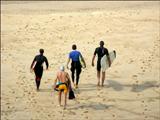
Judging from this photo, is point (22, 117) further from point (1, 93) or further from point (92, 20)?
point (92, 20)

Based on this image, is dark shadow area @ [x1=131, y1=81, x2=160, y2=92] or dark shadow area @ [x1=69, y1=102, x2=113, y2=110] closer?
dark shadow area @ [x1=69, y1=102, x2=113, y2=110]

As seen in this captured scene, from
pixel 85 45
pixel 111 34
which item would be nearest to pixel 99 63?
pixel 85 45

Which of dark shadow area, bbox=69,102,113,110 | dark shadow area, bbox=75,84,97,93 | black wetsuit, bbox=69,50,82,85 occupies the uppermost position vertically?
black wetsuit, bbox=69,50,82,85

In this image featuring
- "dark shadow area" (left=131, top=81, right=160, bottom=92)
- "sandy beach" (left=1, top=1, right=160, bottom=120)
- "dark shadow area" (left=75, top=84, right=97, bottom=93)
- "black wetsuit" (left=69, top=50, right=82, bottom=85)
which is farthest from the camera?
"dark shadow area" (left=131, top=81, right=160, bottom=92)

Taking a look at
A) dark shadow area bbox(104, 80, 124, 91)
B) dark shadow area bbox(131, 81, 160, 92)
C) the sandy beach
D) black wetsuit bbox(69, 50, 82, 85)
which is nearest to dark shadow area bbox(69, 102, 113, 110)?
the sandy beach

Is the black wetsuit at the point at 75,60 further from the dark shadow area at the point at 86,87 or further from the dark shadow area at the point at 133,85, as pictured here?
the dark shadow area at the point at 133,85

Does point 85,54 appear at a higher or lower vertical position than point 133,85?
higher

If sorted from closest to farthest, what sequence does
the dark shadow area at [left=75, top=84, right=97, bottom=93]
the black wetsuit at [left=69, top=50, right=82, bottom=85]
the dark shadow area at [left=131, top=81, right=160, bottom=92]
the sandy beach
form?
the sandy beach < the black wetsuit at [left=69, top=50, right=82, bottom=85] < the dark shadow area at [left=75, top=84, right=97, bottom=93] < the dark shadow area at [left=131, top=81, right=160, bottom=92]

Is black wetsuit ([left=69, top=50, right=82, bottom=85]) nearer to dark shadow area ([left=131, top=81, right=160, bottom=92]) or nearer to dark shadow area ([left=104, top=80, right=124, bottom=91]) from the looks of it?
dark shadow area ([left=104, top=80, right=124, bottom=91])

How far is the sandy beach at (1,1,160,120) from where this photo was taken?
17.6 metres

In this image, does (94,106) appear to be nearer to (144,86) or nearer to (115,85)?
(115,85)

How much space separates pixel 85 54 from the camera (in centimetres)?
2417

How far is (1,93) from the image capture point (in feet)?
62.5

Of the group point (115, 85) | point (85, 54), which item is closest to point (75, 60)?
point (115, 85)
